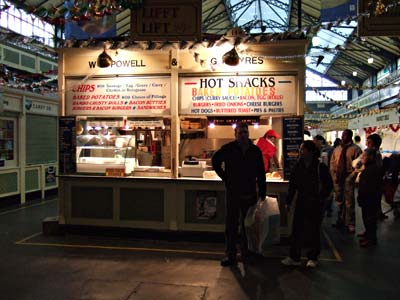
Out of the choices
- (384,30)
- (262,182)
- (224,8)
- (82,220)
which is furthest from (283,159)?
(224,8)

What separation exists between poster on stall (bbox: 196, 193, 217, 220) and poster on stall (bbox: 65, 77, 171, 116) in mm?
1412

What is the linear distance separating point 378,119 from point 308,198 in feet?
27.0

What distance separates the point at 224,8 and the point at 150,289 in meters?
16.3

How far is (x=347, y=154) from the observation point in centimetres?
690

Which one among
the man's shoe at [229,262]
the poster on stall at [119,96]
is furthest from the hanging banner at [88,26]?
the man's shoe at [229,262]

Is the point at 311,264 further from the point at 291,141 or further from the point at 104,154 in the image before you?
the point at 104,154

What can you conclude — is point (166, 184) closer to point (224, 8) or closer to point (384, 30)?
point (384, 30)

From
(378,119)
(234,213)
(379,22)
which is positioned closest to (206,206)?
(234,213)

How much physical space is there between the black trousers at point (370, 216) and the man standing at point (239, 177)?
1970mm

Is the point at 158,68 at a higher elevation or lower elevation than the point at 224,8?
lower

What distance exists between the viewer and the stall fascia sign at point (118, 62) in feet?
20.6

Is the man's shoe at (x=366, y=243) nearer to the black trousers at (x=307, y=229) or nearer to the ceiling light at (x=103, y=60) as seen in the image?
the black trousers at (x=307, y=229)

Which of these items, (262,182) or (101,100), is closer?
(262,182)

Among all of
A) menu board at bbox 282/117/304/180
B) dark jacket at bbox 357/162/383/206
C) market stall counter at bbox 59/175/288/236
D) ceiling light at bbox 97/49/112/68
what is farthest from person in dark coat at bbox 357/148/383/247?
ceiling light at bbox 97/49/112/68
